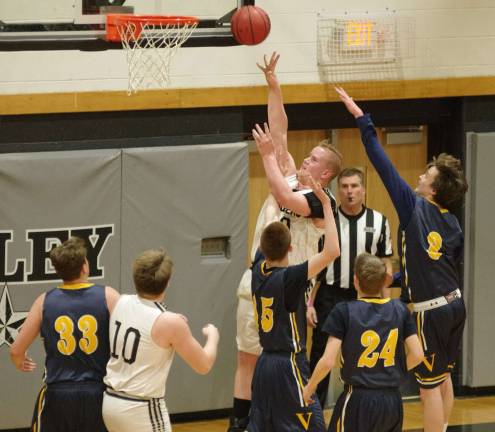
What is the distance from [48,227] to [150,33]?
2.14 meters

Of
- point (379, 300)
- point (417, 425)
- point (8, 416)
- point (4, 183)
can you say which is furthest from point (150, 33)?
point (417, 425)

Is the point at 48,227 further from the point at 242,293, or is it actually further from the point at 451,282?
the point at 451,282

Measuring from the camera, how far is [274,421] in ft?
23.3

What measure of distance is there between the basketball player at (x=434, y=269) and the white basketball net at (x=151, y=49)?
1991 mm

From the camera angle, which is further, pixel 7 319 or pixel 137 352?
pixel 7 319

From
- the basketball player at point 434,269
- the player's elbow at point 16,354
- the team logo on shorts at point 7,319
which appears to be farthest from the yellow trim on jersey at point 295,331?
Answer: the team logo on shorts at point 7,319

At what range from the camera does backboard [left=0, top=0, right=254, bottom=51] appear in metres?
7.47

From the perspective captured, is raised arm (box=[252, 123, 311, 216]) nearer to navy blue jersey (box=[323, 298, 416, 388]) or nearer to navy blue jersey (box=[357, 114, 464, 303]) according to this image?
navy blue jersey (box=[357, 114, 464, 303])

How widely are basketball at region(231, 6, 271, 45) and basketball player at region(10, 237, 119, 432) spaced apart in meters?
2.28

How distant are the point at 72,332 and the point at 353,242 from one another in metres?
3.28

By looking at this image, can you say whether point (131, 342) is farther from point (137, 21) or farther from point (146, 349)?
point (137, 21)

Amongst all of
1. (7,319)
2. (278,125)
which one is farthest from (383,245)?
(7,319)

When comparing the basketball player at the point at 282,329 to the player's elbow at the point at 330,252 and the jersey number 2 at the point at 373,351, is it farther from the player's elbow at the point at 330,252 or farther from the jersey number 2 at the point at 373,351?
the jersey number 2 at the point at 373,351

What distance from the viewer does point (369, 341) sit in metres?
6.91
